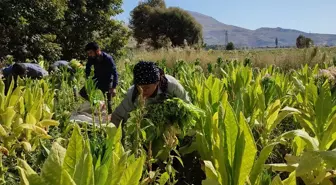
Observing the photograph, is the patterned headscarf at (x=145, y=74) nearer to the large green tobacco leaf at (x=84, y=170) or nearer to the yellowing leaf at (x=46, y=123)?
the yellowing leaf at (x=46, y=123)

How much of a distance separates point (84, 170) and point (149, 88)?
1549mm

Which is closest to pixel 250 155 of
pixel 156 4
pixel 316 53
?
pixel 316 53

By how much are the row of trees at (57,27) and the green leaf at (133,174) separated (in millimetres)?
10884

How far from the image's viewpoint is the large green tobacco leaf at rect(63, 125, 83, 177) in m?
0.93

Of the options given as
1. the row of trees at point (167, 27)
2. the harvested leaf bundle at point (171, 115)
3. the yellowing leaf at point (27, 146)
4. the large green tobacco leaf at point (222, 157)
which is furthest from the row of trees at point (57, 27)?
the row of trees at point (167, 27)

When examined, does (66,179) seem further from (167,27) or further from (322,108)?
(167,27)

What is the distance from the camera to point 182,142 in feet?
9.35

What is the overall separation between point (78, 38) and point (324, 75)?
39.5 ft

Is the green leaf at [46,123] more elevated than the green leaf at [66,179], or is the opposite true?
the green leaf at [66,179]

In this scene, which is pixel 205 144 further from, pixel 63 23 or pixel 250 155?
pixel 63 23

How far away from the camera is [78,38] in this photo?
14.3m

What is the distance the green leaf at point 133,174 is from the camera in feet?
3.29

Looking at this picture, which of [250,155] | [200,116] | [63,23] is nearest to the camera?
[250,155]

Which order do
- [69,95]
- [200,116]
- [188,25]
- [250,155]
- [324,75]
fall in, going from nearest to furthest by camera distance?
[250,155]
[200,116]
[324,75]
[69,95]
[188,25]
